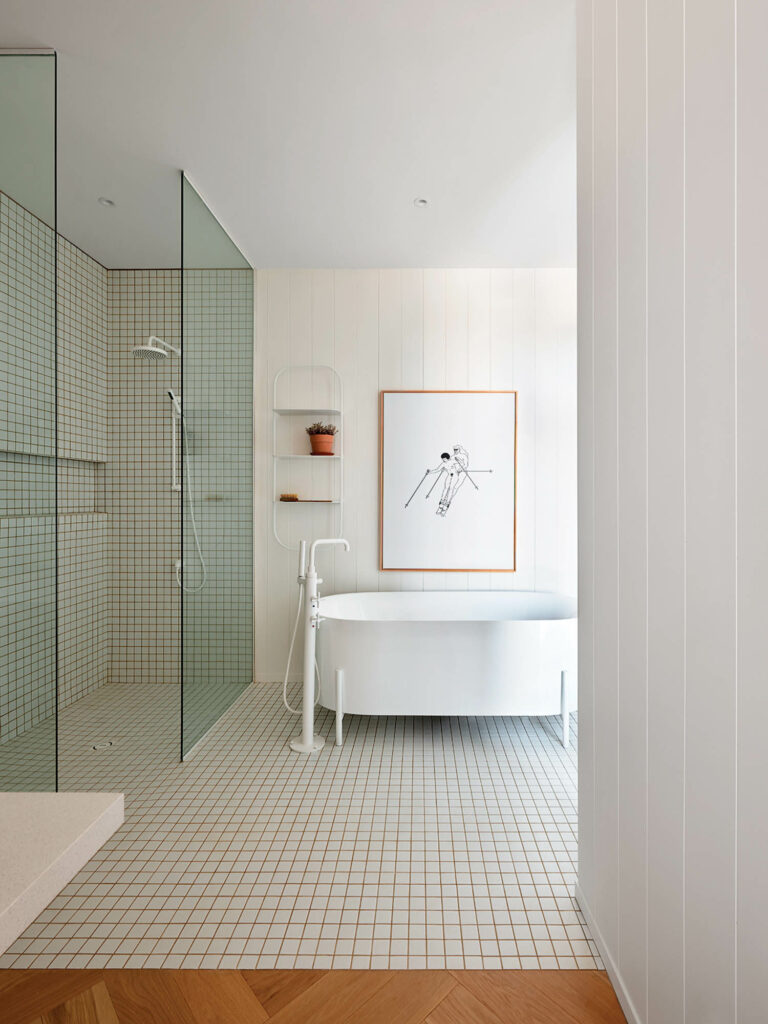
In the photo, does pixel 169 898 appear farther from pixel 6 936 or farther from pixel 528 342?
pixel 528 342

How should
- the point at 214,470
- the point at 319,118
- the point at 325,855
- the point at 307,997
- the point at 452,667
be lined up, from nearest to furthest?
the point at 307,997
the point at 325,855
the point at 319,118
the point at 452,667
the point at 214,470

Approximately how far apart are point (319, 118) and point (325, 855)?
2.65 m

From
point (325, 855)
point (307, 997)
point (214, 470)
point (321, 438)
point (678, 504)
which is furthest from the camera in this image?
point (321, 438)

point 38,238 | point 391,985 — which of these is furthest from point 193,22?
point 391,985

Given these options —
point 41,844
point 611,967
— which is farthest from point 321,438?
point 41,844

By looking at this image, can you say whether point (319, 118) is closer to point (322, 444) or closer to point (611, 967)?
point (322, 444)

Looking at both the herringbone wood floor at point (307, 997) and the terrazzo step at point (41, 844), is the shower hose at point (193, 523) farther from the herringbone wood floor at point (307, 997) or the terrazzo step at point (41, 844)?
the terrazzo step at point (41, 844)

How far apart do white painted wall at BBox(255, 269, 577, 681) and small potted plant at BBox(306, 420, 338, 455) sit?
0.16 m

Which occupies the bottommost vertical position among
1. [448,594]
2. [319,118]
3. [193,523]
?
[448,594]

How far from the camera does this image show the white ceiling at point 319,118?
1800 mm

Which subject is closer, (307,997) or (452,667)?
(307,997)

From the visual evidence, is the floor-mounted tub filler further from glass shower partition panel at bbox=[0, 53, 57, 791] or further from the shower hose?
glass shower partition panel at bbox=[0, 53, 57, 791]

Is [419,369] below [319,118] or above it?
below

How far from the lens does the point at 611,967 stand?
148cm
